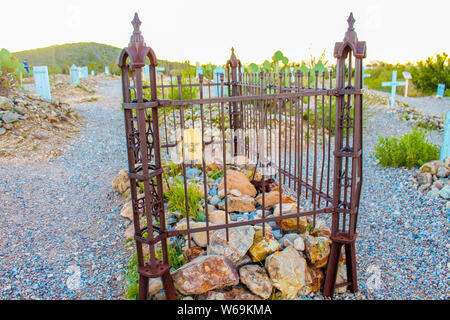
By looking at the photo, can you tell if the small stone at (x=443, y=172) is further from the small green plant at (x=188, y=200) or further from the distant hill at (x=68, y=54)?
the distant hill at (x=68, y=54)

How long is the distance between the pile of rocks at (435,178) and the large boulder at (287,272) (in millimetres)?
2492

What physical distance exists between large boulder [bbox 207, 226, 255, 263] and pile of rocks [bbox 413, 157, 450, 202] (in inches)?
108

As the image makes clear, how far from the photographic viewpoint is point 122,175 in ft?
15.4

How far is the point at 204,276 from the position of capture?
246 cm

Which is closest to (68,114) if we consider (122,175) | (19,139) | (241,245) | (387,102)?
(19,139)

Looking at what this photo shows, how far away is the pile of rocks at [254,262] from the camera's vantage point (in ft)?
8.12

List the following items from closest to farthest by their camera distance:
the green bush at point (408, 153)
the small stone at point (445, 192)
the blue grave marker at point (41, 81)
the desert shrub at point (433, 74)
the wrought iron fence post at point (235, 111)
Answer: the small stone at point (445, 192)
the wrought iron fence post at point (235, 111)
the green bush at point (408, 153)
the blue grave marker at point (41, 81)
the desert shrub at point (433, 74)

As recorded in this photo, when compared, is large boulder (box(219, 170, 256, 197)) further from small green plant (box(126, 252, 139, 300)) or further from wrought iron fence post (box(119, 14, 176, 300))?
wrought iron fence post (box(119, 14, 176, 300))

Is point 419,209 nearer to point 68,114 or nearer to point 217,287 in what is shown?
point 217,287

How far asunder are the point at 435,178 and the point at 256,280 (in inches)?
130

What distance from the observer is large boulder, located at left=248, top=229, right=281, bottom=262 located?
2697 millimetres

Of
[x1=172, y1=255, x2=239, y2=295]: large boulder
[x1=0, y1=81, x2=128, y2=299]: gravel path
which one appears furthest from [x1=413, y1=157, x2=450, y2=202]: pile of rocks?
[x1=0, y1=81, x2=128, y2=299]: gravel path

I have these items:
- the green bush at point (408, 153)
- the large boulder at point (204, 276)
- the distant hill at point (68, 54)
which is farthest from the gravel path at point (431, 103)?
the distant hill at point (68, 54)

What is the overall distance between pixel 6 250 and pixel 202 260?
82.2 inches
